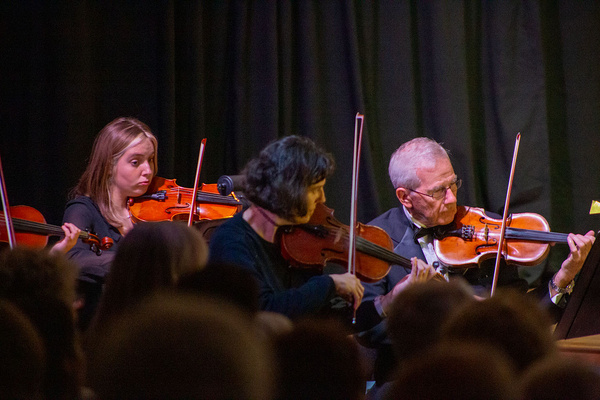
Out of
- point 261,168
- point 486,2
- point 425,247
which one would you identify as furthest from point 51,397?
point 486,2

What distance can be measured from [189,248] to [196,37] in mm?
1946

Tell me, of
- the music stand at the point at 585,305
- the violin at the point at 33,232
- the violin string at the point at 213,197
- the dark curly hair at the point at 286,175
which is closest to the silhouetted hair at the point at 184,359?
the dark curly hair at the point at 286,175

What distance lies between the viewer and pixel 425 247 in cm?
267

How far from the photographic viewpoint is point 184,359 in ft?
2.15

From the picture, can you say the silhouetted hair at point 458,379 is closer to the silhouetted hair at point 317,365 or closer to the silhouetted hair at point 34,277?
the silhouetted hair at point 317,365

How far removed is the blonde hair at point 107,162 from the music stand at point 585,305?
68.9 inches

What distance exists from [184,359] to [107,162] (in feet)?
7.34

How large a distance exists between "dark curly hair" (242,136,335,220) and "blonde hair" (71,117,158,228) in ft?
3.05

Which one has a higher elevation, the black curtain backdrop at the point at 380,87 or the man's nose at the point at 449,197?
the black curtain backdrop at the point at 380,87

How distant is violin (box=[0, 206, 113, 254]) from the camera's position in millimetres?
2400

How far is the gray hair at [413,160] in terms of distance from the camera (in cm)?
273

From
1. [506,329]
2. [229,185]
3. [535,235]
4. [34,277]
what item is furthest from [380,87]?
[506,329]

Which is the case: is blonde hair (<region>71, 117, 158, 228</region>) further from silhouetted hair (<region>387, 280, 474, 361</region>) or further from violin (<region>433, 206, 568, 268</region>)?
silhouetted hair (<region>387, 280, 474, 361</region>)

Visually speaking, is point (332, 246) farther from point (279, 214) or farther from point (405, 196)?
point (405, 196)
